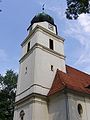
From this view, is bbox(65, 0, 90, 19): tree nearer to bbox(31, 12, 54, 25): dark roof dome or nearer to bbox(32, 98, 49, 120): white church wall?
bbox(32, 98, 49, 120): white church wall

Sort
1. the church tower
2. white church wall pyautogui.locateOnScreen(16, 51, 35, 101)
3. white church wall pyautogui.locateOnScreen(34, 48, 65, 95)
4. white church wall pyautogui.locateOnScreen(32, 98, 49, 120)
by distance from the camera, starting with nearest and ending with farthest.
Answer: white church wall pyautogui.locateOnScreen(32, 98, 49, 120), the church tower, white church wall pyautogui.locateOnScreen(34, 48, 65, 95), white church wall pyautogui.locateOnScreen(16, 51, 35, 101)

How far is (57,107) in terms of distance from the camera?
631 inches

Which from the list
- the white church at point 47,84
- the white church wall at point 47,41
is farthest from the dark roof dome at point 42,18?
the white church wall at point 47,41

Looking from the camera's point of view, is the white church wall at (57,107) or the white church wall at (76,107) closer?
the white church wall at (76,107)

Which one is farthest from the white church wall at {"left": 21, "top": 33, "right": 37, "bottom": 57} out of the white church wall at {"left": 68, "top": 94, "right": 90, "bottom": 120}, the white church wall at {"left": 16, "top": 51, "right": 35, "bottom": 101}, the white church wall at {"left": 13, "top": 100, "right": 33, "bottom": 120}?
the white church wall at {"left": 68, "top": 94, "right": 90, "bottom": 120}

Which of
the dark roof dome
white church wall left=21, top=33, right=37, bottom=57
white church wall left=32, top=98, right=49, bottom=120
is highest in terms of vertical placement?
the dark roof dome

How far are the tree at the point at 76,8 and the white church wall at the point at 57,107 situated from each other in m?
7.64

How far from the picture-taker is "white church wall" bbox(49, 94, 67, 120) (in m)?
15.3

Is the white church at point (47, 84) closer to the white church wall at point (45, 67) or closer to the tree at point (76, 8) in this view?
the white church wall at point (45, 67)

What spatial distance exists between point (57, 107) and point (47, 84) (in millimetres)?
3208

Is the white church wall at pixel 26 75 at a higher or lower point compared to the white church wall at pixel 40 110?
higher

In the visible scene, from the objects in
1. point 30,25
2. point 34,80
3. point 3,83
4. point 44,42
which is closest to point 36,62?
point 34,80

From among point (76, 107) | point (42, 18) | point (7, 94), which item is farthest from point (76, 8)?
point (7, 94)

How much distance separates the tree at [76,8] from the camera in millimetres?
10023
